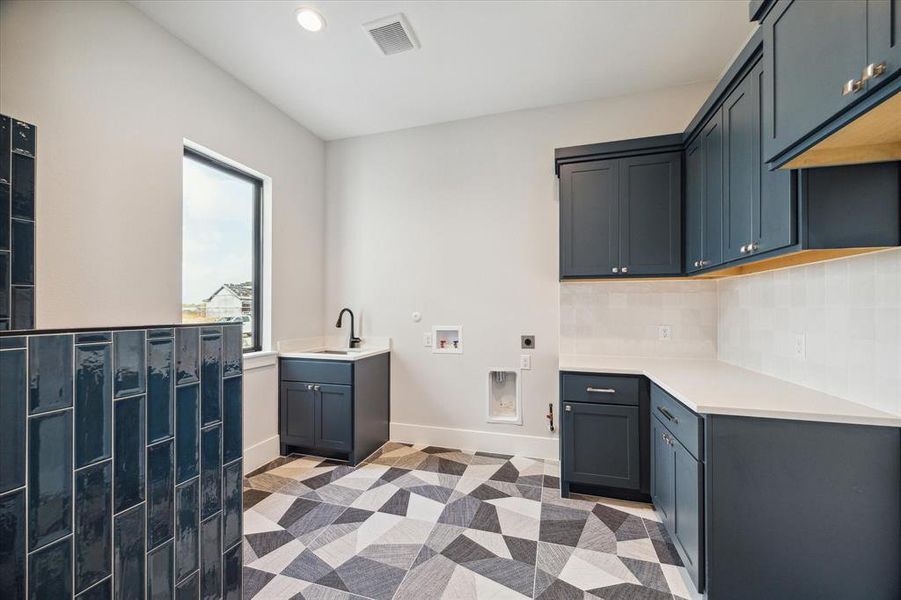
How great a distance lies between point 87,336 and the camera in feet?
3.01

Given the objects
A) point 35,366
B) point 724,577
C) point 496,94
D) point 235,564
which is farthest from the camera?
point 496,94

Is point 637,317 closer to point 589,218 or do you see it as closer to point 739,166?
point 589,218

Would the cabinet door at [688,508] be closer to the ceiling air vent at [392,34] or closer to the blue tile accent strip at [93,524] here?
the blue tile accent strip at [93,524]

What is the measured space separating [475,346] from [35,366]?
273 cm

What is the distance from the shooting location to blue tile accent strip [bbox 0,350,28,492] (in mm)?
769

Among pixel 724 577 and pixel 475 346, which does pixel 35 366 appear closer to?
pixel 724 577

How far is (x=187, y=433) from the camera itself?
1.15m

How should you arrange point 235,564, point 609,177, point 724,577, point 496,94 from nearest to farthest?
point 235,564 < point 724,577 < point 609,177 < point 496,94

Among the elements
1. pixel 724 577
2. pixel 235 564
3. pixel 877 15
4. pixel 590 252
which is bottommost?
pixel 724 577

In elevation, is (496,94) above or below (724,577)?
above

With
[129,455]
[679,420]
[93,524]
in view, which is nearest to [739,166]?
[679,420]

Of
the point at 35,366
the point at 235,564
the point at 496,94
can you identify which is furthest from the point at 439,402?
the point at 35,366

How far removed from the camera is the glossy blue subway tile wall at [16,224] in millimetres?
1534

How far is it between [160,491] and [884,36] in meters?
2.22
